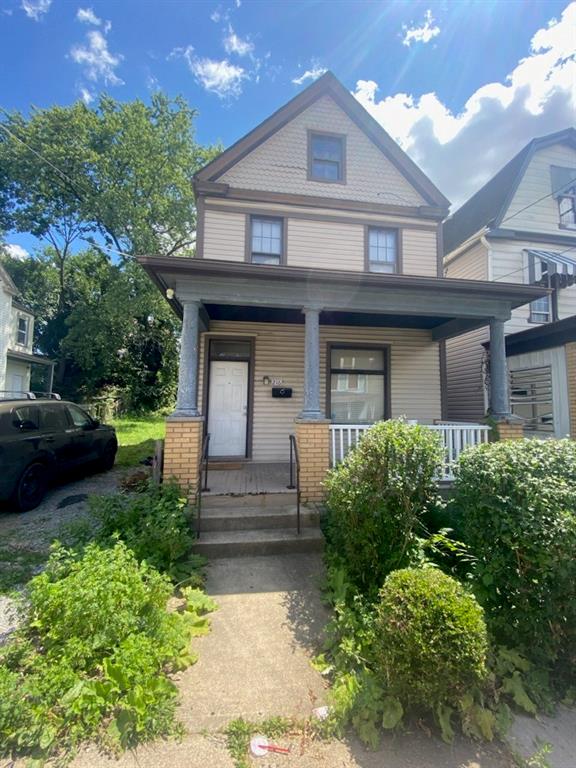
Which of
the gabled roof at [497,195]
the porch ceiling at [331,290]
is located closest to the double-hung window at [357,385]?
the porch ceiling at [331,290]

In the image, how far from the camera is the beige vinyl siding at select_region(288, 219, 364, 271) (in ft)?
25.4

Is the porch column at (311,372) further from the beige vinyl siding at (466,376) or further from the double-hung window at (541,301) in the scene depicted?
the double-hung window at (541,301)

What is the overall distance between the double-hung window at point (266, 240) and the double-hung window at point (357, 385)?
7.98ft

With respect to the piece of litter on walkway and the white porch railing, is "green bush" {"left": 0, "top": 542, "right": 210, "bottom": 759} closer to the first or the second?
the piece of litter on walkway

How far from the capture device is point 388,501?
332 cm

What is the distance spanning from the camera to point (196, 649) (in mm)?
2705

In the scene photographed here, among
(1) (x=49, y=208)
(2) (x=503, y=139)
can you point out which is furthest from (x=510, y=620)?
(1) (x=49, y=208)

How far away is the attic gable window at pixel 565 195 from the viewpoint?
10.6m

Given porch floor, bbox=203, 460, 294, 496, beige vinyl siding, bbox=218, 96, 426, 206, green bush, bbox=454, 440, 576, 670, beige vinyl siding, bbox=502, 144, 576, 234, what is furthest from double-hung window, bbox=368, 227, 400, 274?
green bush, bbox=454, 440, 576, 670

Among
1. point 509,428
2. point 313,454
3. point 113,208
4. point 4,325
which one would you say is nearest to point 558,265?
point 509,428

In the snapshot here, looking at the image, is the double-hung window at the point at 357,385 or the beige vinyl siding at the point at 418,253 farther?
the beige vinyl siding at the point at 418,253

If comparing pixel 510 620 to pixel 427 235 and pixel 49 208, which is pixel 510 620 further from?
pixel 49 208

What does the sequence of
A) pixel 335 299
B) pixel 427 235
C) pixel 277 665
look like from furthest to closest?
pixel 427 235 < pixel 335 299 < pixel 277 665

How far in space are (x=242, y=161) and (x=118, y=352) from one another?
1535 cm
